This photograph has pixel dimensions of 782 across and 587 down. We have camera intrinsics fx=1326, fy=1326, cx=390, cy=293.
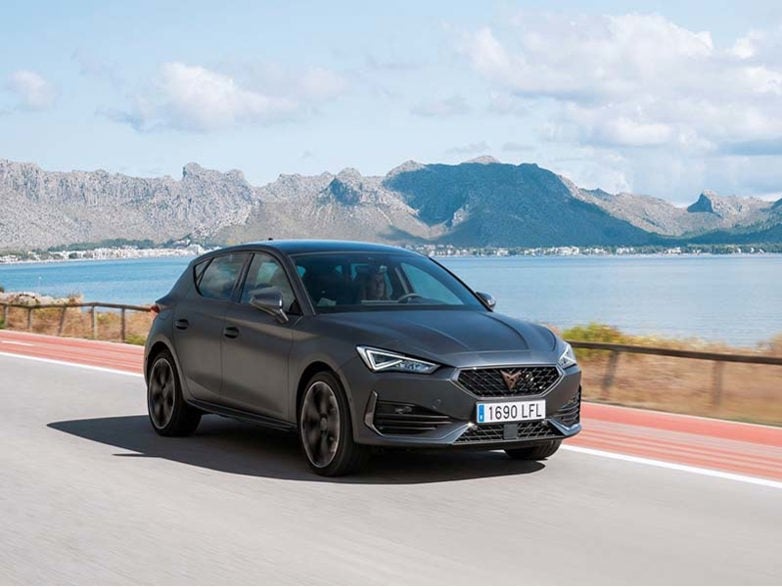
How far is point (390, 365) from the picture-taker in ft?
27.5

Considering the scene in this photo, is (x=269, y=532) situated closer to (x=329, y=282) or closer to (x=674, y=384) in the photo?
(x=329, y=282)

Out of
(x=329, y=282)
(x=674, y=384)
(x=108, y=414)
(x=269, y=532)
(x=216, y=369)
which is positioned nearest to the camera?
(x=269, y=532)

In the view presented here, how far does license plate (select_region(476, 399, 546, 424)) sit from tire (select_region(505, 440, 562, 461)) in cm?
77

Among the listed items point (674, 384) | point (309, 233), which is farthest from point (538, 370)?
point (309, 233)

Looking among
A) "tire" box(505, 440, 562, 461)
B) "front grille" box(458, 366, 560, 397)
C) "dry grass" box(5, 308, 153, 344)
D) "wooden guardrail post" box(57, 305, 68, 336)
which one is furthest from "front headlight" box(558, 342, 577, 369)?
"wooden guardrail post" box(57, 305, 68, 336)

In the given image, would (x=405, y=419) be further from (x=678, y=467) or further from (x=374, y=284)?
(x=678, y=467)

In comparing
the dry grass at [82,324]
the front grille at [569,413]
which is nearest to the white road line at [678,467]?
the front grille at [569,413]

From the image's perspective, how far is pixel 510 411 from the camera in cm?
839

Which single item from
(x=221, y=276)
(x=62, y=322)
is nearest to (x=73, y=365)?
(x=221, y=276)

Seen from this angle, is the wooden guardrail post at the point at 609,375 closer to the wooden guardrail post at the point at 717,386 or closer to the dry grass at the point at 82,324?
the wooden guardrail post at the point at 717,386

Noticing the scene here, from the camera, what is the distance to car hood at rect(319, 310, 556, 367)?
329 inches

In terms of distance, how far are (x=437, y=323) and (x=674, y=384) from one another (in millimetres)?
7896

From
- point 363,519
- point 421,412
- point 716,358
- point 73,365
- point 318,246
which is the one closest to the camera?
point 363,519

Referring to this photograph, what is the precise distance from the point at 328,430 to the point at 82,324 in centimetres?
2339
